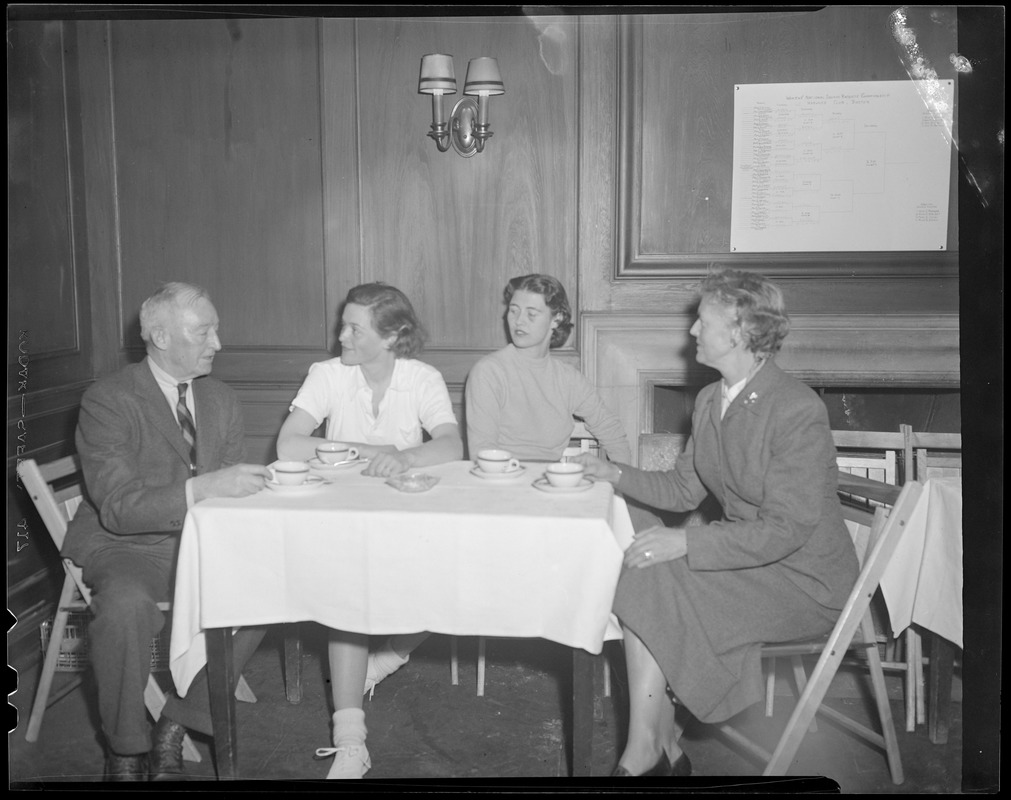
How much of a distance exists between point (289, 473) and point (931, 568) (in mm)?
1950

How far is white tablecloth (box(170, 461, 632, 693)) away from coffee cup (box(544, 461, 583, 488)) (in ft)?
0.19

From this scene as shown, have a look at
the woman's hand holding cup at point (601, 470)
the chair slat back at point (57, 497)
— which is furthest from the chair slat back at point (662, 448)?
the chair slat back at point (57, 497)

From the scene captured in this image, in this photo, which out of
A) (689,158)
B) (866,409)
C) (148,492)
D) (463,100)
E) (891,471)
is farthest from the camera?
(866,409)

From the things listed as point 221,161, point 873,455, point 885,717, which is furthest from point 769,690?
point 221,161

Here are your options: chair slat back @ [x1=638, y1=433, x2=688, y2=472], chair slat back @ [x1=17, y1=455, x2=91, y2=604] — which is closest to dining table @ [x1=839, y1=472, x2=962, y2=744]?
chair slat back @ [x1=638, y1=433, x2=688, y2=472]

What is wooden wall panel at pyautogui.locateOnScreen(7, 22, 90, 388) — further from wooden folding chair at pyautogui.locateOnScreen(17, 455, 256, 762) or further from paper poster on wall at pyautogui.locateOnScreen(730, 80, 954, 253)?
paper poster on wall at pyautogui.locateOnScreen(730, 80, 954, 253)

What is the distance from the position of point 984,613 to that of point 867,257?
58.1 inches

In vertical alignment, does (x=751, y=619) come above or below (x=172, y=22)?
below

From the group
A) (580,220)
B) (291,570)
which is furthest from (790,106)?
(291,570)

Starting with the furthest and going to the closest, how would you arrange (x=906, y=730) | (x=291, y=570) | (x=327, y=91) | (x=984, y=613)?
(x=327, y=91) < (x=906, y=730) < (x=984, y=613) < (x=291, y=570)

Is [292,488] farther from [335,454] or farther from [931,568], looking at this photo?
[931,568]

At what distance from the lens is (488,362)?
12.2 feet

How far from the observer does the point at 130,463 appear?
117 inches

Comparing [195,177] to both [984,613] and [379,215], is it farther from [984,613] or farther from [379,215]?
[984,613]
